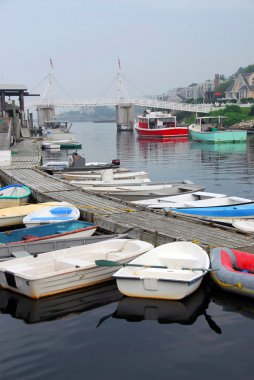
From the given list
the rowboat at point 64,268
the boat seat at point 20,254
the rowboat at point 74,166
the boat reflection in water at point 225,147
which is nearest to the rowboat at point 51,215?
Result: the boat seat at point 20,254

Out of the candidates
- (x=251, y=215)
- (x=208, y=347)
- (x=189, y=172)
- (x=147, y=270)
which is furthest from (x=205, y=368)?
(x=189, y=172)

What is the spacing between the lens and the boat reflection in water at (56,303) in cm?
981

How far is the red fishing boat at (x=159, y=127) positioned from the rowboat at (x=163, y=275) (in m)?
68.9

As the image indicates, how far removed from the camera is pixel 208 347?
27.1ft

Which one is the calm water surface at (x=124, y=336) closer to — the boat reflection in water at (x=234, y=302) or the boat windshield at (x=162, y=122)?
the boat reflection in water at (x=234, y=302)

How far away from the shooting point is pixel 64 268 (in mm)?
11047

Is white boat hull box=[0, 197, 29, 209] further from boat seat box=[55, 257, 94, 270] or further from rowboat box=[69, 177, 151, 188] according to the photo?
boat seat box=[55, 257, 94, 270]

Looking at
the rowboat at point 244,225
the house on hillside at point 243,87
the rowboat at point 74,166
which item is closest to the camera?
the rowboat at point 244,225

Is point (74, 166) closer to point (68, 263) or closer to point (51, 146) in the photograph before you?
point (68, 263)

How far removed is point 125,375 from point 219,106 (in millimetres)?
102583

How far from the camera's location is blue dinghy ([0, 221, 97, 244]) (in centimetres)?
1335

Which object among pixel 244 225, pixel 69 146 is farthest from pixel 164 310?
pixel 69 146

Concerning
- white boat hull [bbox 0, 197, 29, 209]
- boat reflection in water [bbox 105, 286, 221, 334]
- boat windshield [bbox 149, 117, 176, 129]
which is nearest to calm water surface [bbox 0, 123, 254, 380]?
boat reflection in water [bbox 105, 286, 221, 334]

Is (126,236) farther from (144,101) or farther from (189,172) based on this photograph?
(144,101)
